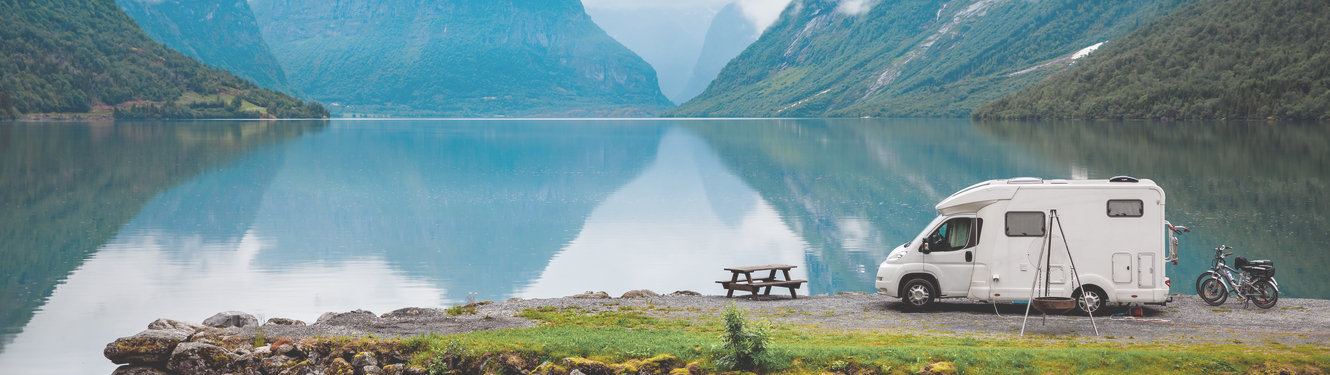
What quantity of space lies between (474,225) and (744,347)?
1166 inches

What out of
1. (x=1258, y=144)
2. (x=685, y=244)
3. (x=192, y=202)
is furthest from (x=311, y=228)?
(x=1258, y=144)

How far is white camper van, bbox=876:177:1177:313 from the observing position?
18125 millimetres

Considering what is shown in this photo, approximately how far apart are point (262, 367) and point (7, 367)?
6.70m

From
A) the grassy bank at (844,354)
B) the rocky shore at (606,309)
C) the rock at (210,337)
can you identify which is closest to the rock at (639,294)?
the rocky shore at (606,309)

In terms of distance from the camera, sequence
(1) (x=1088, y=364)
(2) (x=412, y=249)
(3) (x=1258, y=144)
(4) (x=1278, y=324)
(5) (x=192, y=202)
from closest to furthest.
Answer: (1) (x=1088, y=364), (4) (x=1278, y=324), (2) (x=412, y=249), (5) (x=192, y=202), (3) (x=1258, y=144)

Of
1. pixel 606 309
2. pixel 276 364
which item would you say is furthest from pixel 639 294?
pixel 276 364

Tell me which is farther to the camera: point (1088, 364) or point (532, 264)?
point (532, 264)

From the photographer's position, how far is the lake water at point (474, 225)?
25.4m

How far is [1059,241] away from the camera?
18422 millimetres

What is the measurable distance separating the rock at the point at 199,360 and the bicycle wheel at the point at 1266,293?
19.5m

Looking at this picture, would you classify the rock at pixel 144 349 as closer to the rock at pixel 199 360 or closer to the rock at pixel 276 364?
the rock at pixel 199 360

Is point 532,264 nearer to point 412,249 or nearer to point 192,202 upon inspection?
point 412,249

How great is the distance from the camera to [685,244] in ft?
117

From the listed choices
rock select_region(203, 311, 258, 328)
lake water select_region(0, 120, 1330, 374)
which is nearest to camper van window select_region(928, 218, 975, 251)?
lake water select_region(0, 120, 1330, 374)
